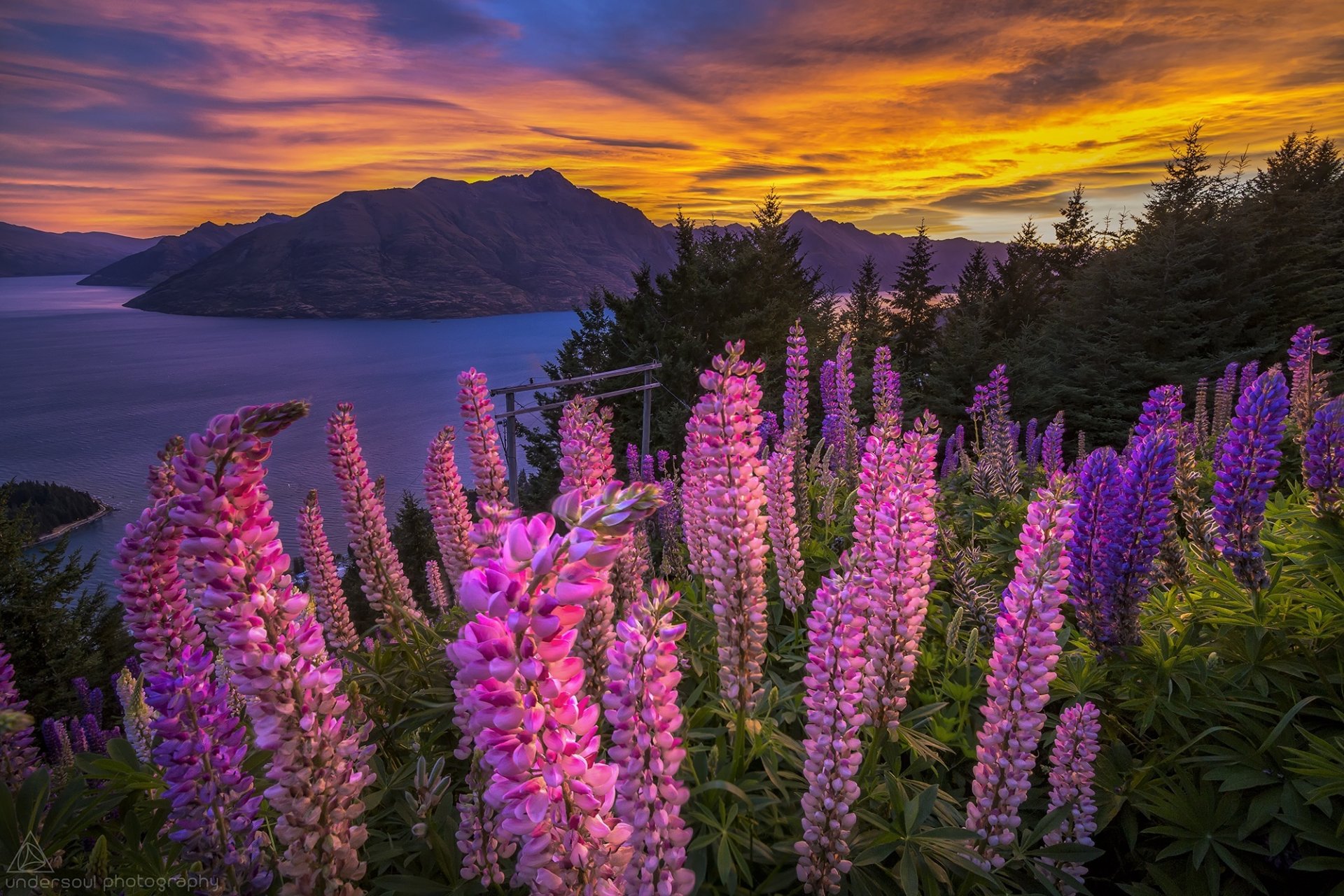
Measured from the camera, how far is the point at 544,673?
46.7 inches

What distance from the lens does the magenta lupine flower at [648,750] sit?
1.60m

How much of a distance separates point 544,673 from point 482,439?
280 centimetres

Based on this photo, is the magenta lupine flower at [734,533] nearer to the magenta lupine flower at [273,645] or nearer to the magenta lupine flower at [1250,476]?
the magenta lupine flower at [273,645]

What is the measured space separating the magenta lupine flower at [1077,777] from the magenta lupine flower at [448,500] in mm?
3623

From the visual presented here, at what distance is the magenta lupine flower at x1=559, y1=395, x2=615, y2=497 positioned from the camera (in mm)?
3346

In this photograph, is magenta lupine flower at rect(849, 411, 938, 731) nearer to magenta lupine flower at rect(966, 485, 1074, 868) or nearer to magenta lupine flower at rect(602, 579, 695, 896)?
magenta lupine flower at rect(966, 485, 1074, 868)

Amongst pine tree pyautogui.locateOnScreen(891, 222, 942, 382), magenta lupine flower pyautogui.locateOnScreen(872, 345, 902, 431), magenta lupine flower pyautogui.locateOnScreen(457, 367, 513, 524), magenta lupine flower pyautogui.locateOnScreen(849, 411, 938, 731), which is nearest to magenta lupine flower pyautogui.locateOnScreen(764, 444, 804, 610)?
magenta lupine flower pyautogui.locateOnScreen(849, 411, 938, 731)

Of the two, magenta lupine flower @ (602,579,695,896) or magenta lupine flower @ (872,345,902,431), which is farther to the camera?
magenta lupine flower @ (872,345,902,431)

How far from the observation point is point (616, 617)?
4453 mm

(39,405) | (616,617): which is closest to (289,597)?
(616,617)

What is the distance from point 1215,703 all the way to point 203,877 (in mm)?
4862

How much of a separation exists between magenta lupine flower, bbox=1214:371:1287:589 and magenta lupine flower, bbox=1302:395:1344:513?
0.96 ft

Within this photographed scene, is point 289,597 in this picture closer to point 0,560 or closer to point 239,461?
point 239,461

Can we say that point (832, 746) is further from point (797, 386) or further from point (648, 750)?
point (797, 386)
